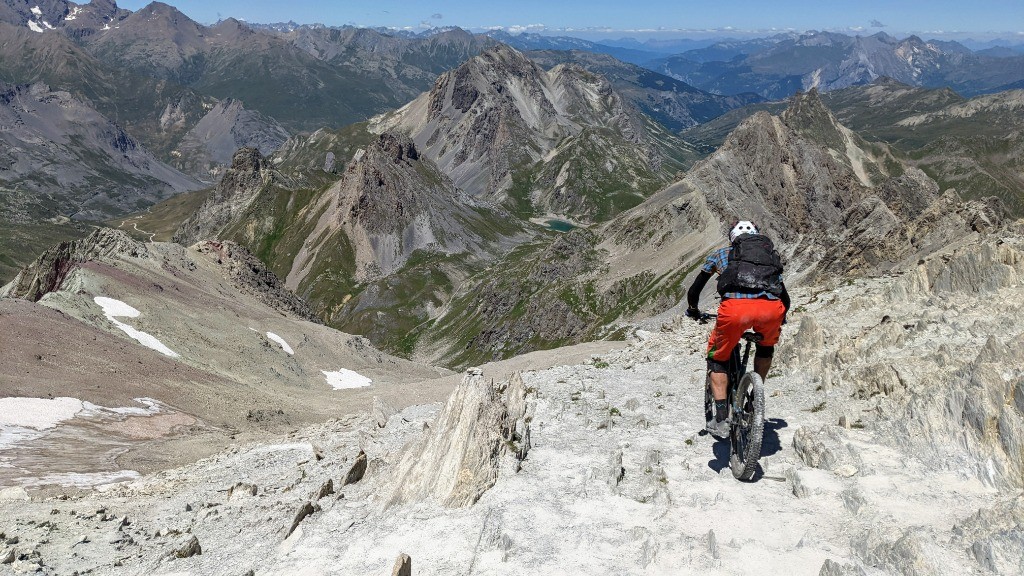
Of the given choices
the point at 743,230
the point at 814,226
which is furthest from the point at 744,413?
the point at 814,226

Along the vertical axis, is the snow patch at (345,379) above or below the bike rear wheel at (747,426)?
below

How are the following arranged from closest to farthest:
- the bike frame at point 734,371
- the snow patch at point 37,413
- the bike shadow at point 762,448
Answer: the bike frame at point 734,371, the bike shadow at point 762,448, the snow patch at point 37,413

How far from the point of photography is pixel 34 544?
1789 centimetres

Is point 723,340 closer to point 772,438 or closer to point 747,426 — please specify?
point 747,426

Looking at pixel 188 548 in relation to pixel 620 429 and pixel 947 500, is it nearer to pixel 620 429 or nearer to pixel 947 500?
pixel 620 429

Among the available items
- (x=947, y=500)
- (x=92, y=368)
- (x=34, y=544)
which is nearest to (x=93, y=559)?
(x=34, y=544)

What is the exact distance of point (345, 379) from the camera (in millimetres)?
71875

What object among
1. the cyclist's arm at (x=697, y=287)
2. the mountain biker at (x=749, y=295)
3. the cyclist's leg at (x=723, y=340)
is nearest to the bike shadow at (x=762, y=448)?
the cyclist's leg at (x=723, y=340)

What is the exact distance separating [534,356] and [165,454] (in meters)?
30.3

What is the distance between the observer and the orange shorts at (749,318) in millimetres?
15062

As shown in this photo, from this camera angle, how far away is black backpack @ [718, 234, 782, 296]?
1512 cm

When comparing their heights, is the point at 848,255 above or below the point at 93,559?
below

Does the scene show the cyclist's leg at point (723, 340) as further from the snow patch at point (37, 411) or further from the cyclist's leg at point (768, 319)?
the snow patch at point (37, 411)

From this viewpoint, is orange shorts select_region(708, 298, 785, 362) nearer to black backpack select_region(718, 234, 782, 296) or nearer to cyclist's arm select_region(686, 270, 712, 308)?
black backpack select_region(718, 234, 782, 296)
